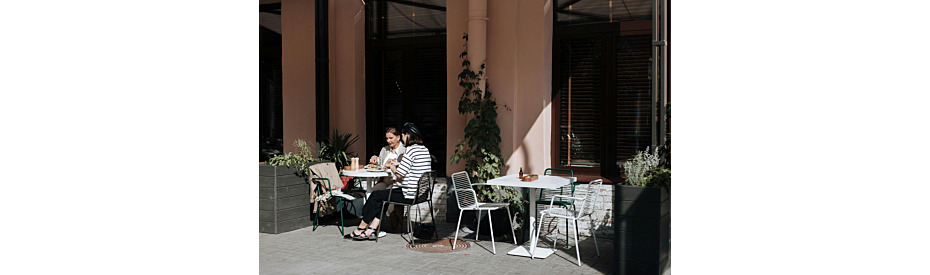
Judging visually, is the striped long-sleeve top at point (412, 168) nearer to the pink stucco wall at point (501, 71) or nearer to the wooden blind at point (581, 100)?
the pink stucco wall at point (501, 71)

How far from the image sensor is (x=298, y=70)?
10008mm

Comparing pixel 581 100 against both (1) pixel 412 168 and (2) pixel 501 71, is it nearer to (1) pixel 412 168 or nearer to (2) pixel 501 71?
(2) pixel 501 71

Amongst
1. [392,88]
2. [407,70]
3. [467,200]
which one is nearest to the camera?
[467,200]

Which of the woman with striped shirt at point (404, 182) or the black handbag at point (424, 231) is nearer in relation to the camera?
the woman with striped shirt at point (404, 182)

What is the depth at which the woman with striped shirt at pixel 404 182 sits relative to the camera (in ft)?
22.9

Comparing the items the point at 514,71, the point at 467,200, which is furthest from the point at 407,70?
the point at 467,200

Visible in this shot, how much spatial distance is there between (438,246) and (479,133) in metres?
1.72

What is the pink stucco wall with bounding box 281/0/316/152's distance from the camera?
32.5 ft

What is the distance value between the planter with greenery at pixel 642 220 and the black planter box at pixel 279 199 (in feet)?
13.4

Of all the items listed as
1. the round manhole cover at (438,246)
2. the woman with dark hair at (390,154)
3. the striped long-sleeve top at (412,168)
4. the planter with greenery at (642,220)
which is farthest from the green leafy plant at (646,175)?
the woman with dark hair at (390,154)
